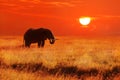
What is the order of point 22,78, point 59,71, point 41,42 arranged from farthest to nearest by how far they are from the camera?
point 41,42 < point 59,71 < point 22,78

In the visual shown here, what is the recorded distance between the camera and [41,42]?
114ft

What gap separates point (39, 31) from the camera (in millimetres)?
36219

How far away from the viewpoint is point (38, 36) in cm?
3572

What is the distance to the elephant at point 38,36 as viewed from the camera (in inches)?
1390

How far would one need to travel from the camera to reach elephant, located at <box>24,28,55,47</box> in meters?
35.3

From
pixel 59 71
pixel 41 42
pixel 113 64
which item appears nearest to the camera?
pixel 59 71

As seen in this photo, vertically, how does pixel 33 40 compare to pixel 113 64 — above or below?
below

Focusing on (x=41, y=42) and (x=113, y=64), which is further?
(x=41, y=42)

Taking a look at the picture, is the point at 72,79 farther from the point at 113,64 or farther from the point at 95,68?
the point at 113,64

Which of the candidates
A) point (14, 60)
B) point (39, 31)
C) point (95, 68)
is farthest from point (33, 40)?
point (95, 68)

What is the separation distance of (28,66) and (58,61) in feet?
5.76

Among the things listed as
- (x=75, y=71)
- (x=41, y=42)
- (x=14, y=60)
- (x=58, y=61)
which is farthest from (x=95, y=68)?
(x=41, y=42)

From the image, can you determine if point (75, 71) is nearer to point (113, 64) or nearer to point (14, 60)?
point (113, 64)

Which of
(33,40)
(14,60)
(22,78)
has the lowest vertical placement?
(33,40)
